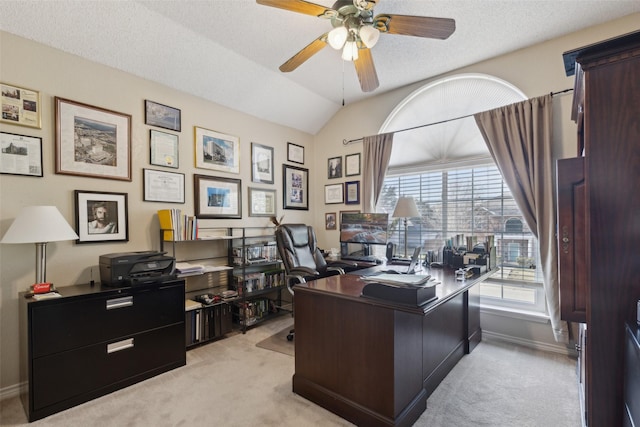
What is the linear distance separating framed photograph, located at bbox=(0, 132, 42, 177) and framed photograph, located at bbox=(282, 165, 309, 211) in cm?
257

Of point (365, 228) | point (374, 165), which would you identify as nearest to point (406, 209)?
point (365, 228)

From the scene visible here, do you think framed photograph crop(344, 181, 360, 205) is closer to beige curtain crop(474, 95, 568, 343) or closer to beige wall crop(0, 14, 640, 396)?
beige wall crop(0, 14, 640, 396)

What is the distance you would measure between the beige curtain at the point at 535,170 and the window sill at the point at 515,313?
0.50 feet

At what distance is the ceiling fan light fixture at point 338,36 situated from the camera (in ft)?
6.06

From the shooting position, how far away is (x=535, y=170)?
2672mm

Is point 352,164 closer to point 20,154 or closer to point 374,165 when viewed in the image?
point 374,165

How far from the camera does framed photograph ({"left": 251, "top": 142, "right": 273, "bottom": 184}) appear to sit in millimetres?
3783

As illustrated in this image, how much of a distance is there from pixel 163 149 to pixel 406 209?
267cm

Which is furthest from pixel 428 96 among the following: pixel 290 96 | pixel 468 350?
pixel 468 350

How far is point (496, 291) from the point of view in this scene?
3.19 metres

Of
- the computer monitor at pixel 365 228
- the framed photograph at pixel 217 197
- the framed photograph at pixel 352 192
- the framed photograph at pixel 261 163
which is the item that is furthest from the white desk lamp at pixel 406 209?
the framed photograph at pixel 217 197

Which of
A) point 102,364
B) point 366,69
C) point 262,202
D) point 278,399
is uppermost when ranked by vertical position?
point 366,69

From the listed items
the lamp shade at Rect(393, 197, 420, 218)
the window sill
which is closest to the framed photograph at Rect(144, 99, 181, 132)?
the lamp shade at Rect(393, 197, 420, 218)

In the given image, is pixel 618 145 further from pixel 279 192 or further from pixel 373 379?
pixel 279 192
